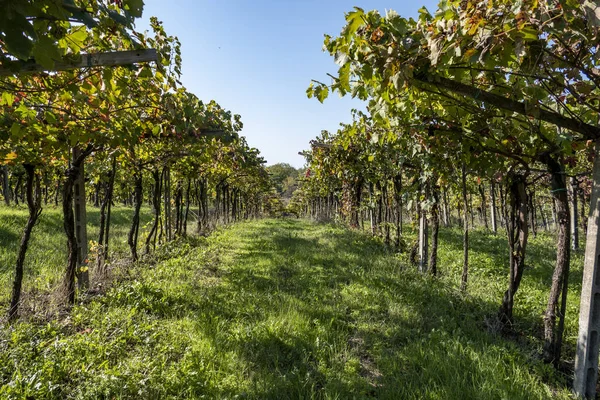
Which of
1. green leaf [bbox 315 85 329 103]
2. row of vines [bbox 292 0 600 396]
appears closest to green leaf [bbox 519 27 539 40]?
row of vines [bbox 292 0 600 396]

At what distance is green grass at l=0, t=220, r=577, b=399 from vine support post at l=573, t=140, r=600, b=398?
24cm

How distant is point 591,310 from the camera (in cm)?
270

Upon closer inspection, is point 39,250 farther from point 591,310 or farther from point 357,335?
point 591,310

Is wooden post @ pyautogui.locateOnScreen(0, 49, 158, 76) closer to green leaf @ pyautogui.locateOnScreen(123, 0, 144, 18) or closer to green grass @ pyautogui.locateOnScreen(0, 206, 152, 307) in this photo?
green leaf @ pyautogui.locateOnScreen(123, 0, 144, 18)

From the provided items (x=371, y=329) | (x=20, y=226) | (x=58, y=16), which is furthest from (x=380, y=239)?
(x=20, y=226)

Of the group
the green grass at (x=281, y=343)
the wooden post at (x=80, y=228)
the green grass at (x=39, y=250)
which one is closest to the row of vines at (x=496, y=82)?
the green grass at (x=281, y=343)

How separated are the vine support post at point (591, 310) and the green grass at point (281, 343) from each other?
9.4 inches

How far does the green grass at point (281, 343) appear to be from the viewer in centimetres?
284

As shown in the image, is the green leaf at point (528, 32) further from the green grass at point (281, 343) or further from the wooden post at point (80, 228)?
the wooden post at point (80, 228)

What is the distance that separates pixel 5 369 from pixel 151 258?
5160mm

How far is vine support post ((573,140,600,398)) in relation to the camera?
2.67 m

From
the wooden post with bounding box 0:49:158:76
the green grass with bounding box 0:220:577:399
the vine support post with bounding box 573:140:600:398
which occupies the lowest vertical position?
the green grass with bounding box 0:220:577:399

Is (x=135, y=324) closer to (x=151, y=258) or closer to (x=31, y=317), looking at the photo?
(x=31, y=317)

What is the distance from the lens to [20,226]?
1173cm
